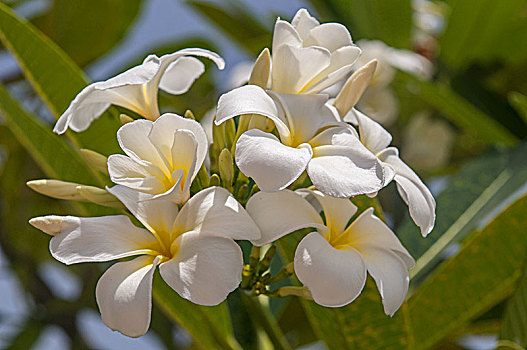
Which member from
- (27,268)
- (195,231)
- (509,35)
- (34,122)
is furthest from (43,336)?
(509,35)

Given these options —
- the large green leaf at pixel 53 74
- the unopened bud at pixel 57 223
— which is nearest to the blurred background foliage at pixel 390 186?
the large green leaf at pixel 53 74

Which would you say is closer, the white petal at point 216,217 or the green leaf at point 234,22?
the white petal at point 216,217

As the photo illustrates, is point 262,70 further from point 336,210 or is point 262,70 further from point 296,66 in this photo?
point 336,210

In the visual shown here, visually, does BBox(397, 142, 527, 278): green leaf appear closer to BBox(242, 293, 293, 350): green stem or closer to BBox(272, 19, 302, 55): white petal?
BBox(242, 293, 293, 350): green stem

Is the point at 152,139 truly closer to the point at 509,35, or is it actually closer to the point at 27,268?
the point at 27,268

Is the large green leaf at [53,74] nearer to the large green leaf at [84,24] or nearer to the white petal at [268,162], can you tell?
the white petal at [268,162]

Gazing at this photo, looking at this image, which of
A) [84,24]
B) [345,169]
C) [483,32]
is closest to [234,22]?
[84,24]

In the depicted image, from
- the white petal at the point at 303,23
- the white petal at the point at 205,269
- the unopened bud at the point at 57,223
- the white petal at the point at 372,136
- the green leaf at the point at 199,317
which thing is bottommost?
the green leaf at the point at 199,317
